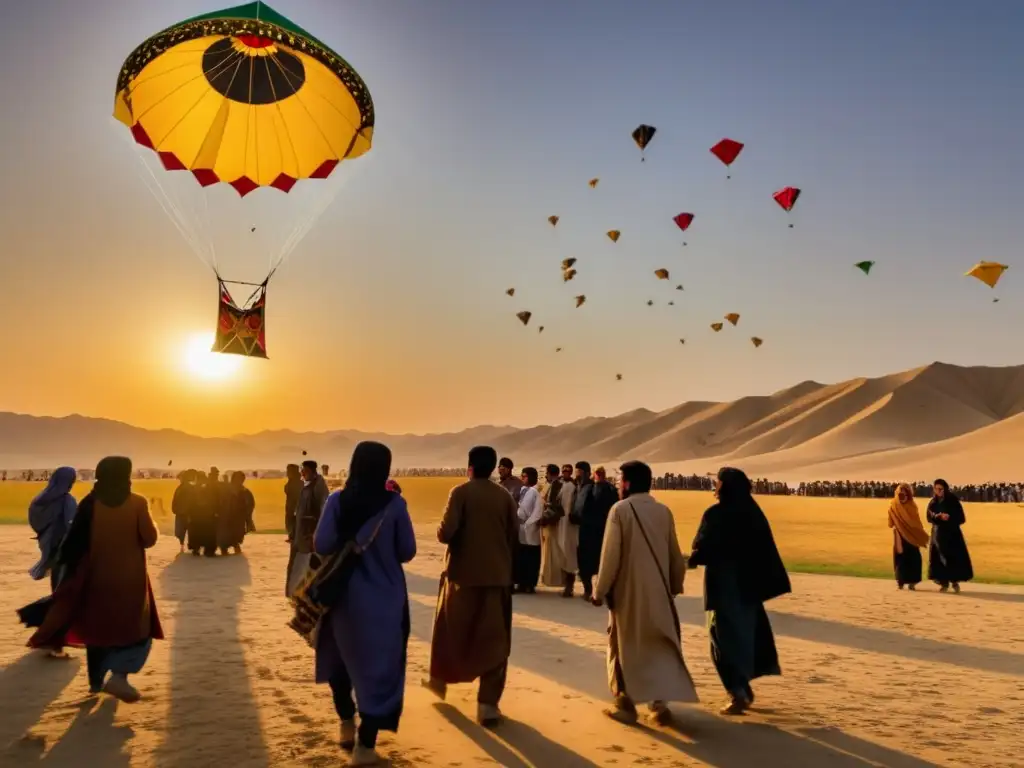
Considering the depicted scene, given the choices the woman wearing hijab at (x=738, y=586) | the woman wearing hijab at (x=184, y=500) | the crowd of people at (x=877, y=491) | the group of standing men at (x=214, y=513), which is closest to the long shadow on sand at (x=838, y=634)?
the woman wearing hijab at (x=738, y=586)

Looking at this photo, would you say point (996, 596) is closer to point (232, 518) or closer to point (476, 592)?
point (476, 592)

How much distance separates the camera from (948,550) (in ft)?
41.7

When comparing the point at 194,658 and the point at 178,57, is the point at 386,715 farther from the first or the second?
the point at 178,57

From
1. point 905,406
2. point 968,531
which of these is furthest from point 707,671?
point 905,406

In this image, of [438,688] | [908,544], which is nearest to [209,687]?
[438,688]

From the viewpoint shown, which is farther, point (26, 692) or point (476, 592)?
point (26, 692)

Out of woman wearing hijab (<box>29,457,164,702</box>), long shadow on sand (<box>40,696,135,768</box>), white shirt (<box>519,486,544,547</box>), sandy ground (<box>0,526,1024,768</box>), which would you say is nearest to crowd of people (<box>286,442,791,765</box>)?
sandy ground (<box>0,526,1024,768</box>)

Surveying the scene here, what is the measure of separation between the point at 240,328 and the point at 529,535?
7184 mm

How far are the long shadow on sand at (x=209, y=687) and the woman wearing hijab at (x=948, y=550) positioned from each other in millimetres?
10261

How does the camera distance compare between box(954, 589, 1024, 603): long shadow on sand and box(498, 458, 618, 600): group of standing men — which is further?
box(954, 589, 1024, 603): long shadow on sand

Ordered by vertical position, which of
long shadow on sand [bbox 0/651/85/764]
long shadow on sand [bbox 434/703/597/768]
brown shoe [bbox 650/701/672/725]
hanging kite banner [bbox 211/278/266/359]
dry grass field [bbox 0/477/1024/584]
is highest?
hanging kite banner [bbox 211/278/266/359]

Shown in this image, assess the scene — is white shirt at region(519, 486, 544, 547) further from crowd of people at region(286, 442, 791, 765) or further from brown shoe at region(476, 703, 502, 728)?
brown shoe at region(476, 703, 502, 728)

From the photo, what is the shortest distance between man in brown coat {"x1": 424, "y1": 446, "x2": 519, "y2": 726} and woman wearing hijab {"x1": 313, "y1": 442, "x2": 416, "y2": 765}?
0.92 metres

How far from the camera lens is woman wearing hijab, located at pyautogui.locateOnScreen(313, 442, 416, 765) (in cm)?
445
